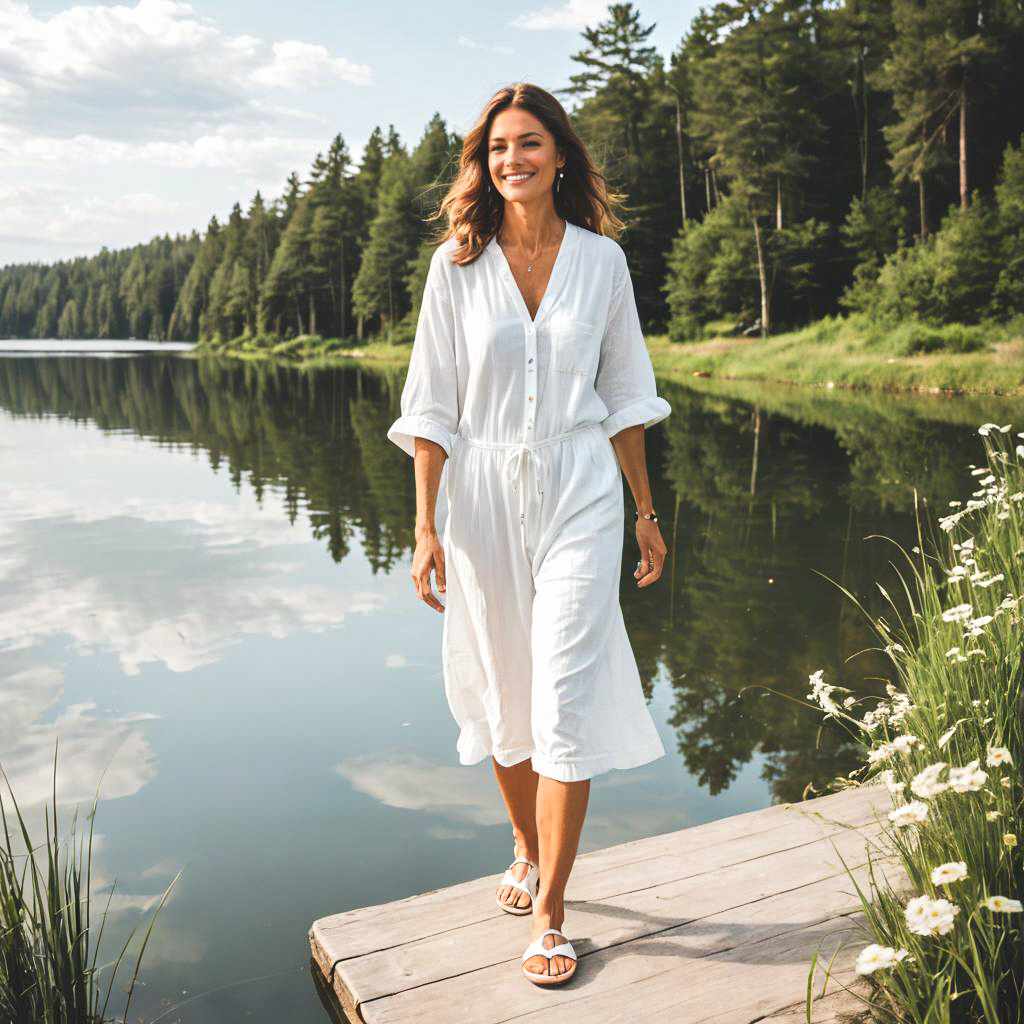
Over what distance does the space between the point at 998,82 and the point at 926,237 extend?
541 cm

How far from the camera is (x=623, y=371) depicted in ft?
9.44

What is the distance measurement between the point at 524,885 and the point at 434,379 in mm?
1383

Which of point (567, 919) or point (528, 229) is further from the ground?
point (528, 229)

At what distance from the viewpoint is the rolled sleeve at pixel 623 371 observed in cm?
286

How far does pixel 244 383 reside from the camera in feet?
113

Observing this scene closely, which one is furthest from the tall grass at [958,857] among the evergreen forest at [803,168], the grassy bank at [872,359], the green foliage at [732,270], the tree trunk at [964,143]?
the green foliage at [732,270]

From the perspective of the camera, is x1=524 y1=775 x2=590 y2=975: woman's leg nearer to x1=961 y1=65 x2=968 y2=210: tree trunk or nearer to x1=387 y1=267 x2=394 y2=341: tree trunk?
x1=961 y1=65 x2=968 y2=210: tree trunk

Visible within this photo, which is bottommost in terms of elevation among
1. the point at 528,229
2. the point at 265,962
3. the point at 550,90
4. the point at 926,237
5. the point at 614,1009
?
the point at 265,962

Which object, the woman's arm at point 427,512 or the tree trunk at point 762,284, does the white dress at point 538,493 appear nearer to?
the woman's arm at point 427,512

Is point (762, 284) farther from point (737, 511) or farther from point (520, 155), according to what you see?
point (520, 155)

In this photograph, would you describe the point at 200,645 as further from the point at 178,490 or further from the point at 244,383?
the point at 244,383

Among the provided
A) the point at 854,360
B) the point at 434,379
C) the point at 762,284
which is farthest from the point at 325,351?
the point at 434,379

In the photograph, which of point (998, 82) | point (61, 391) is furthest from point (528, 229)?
point (998, 82)

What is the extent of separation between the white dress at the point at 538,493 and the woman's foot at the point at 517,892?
309 mm
